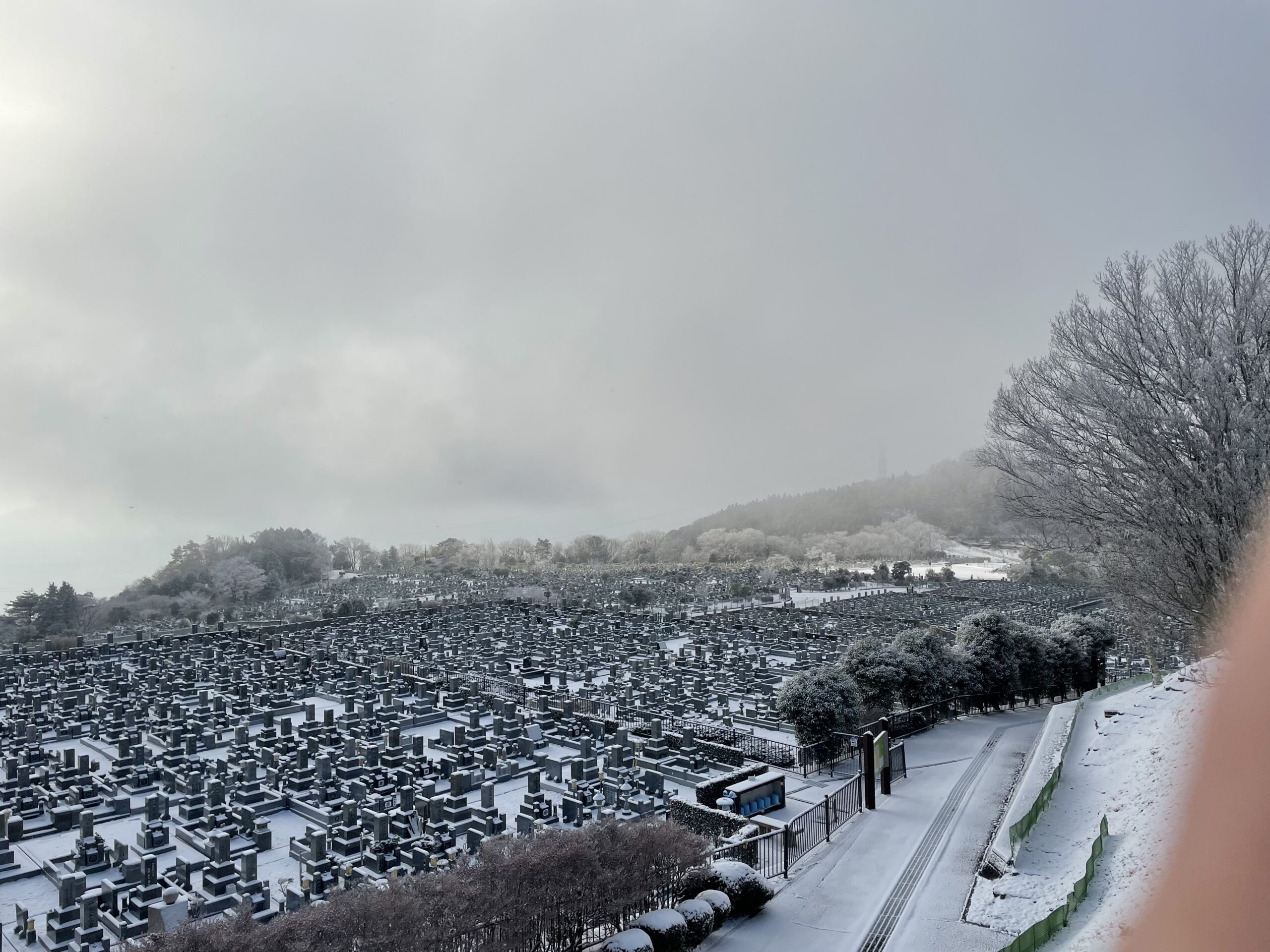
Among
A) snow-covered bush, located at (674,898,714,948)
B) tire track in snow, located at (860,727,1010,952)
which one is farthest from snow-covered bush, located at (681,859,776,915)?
tire track in snow, located at (860,727,1010,952)

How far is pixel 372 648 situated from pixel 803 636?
22489 millimetres

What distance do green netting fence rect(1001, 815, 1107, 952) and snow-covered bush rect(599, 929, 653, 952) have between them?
3.38 m

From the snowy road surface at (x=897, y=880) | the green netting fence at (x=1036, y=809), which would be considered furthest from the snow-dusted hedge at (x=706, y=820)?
the green netting fence at (x=1036, y=809)

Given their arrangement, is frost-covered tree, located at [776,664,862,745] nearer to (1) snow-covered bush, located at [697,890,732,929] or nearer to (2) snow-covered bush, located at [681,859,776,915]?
(2) snow-covered bush, located at [681,859,776,915]

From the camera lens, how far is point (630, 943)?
777 cm

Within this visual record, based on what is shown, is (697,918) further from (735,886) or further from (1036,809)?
(1036,809)

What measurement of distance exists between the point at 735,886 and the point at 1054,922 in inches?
139

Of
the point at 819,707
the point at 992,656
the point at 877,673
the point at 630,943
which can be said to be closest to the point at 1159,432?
the point at 630,943

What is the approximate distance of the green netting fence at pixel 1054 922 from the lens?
6891 mm

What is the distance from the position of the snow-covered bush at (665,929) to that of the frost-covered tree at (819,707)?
10.5m

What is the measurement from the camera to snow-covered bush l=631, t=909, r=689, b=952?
26.3 ft

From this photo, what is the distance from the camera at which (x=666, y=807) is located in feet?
51.4

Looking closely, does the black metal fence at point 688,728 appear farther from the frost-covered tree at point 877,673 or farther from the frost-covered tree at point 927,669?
the frost-covered tree at point 927,669

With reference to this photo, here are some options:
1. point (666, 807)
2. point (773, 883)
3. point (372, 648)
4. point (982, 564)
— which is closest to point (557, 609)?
point (372, 648)
